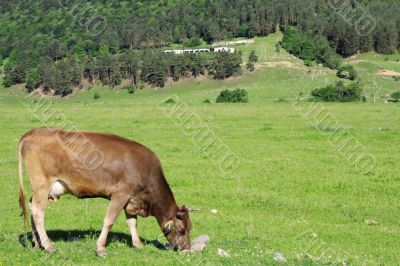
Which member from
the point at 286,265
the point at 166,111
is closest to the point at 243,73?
the point at 166,111

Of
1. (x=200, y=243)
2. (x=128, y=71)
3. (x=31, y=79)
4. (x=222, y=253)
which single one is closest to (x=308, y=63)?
(x=128, y=71)

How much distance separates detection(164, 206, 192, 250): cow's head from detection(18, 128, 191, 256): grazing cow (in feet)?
0.24

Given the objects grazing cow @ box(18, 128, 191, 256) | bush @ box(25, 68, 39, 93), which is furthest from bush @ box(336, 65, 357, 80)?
grazing cow @ box(18, 128, 191, 256)

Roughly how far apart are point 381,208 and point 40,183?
1155cm

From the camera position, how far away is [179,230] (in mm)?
11070

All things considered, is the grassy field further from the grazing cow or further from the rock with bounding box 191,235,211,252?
the grazing cow

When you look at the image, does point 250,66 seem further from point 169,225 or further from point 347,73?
point 169,225

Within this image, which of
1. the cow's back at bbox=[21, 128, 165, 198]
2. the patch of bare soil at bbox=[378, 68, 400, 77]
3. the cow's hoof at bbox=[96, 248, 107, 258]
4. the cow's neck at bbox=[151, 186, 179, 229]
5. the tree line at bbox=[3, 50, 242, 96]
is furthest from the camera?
the tree line at bbox=[3, 50, 242, 96]

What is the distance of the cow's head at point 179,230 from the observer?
435 inches

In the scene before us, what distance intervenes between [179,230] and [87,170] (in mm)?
2281

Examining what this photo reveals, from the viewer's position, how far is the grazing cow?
10500mm

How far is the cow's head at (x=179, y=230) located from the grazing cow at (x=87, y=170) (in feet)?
0.24

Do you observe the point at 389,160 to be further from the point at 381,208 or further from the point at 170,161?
the point at 170,161

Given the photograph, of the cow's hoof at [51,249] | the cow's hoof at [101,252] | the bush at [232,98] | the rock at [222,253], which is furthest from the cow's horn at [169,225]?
the bush at [232,98]
